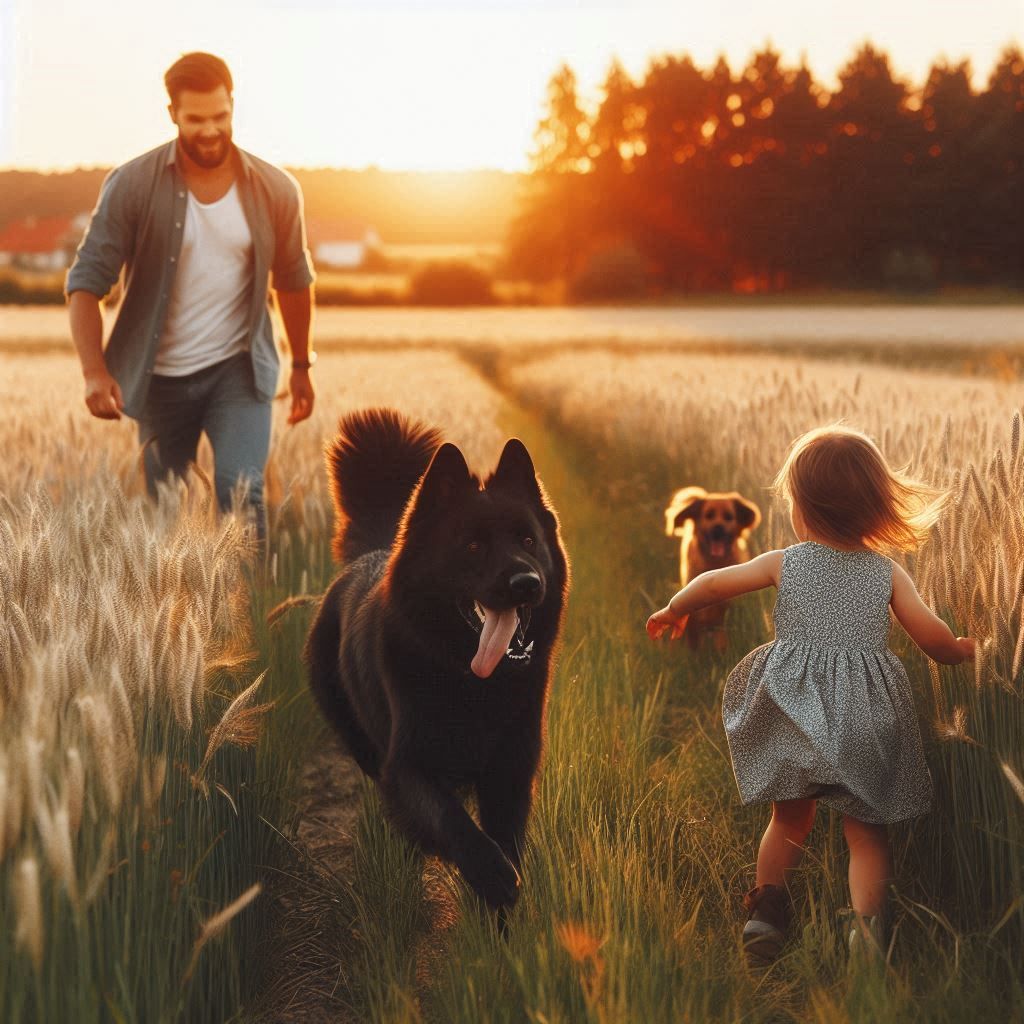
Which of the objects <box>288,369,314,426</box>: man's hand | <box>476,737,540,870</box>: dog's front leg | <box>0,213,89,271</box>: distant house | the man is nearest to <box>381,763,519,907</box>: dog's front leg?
<box>476,737,540,870</box>: dog's front leg

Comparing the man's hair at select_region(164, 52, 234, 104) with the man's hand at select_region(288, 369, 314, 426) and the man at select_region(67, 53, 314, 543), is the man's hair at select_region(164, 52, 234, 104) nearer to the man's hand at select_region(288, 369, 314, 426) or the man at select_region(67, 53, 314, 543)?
the man at select_region(67, 53, 314, 543)

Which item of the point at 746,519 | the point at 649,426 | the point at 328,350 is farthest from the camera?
the point at 328,350

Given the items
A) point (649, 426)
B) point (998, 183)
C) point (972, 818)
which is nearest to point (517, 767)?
point (972, 818)

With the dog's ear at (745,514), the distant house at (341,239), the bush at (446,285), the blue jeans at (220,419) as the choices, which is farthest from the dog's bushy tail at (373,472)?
the distant house at (341,239)

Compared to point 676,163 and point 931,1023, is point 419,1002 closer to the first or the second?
point 931,1023

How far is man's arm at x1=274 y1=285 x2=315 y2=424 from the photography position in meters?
6.38

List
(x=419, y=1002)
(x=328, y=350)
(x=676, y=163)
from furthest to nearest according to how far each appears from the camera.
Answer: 1. (x=676, y=163)
2. (x=328, y=350)
3. (x=419, y=1002)

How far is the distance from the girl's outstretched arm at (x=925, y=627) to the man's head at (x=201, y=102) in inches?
151

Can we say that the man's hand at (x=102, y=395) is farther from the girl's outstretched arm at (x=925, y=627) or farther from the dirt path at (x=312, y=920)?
the girl's outstretched arm at (x=925, y=627)

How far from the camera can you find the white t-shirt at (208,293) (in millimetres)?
5855

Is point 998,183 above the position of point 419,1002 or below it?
above

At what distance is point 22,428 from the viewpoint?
26.9ft

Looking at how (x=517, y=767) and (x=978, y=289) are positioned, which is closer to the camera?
(x=517, y=767)

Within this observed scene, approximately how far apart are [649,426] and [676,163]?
6561 centimetres
